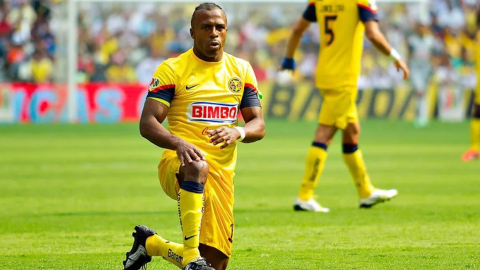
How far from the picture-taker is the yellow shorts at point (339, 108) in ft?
30.4

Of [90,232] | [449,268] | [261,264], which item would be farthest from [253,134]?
[90,232]

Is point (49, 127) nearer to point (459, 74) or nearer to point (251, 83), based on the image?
point (459, 74)

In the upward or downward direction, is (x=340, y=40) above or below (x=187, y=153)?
above

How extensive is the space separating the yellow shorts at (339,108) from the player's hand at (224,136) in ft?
13.6

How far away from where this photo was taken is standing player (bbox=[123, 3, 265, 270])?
17.1 ft

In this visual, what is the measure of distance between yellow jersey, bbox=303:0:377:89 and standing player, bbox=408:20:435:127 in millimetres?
18689

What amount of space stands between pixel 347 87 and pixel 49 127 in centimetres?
1710

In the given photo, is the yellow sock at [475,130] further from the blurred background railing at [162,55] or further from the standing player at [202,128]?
the blurred background railing at [162,55]

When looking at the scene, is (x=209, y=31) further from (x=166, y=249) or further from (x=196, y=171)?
(x=166, y=249)

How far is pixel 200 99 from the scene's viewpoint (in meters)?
5.50

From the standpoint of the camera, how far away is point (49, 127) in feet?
82.5

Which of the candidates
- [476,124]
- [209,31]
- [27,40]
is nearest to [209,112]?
[209,31]

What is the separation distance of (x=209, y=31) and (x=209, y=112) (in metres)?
0.51

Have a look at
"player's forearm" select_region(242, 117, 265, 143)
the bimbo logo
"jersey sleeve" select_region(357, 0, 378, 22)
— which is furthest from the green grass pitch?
"jersey sleeve" select_region(357, 0, 378, 22)
